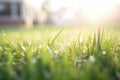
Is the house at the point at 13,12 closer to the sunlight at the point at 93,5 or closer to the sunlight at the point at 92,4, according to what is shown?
the sunlight at the point at 93,5

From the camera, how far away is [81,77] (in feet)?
4.21

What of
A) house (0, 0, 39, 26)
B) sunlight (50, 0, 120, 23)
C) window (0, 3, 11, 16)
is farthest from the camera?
window (0, 3, 11, 16)

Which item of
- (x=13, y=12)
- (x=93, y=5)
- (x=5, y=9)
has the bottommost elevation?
(x=13, y=12)

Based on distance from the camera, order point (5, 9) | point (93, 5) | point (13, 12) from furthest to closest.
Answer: point (5, 9)
point (13, 12)
point (93, 5)

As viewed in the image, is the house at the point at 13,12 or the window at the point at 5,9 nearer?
the house at the point at 13,12

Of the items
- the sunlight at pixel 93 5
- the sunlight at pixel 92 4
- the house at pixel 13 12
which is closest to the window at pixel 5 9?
the house at pixel 13 12

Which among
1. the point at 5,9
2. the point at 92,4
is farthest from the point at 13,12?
the point at 92,4

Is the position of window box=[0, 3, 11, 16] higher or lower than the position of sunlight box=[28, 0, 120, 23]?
lower

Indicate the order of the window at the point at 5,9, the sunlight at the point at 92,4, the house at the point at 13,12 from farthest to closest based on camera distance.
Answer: the window at the point at 5,9, the house at the point at 13,12, the sunlight at the point at 92,4

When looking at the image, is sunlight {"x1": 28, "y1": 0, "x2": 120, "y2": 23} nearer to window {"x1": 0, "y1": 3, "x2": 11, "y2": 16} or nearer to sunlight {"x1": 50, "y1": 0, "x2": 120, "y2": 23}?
sunlight {"x1": 50, "y1": 0, "x2": 120, "y2": 23}

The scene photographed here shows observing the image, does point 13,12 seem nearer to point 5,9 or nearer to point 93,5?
point 5,9

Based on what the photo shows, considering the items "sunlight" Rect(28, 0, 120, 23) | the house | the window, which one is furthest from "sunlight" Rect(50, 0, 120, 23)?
the window

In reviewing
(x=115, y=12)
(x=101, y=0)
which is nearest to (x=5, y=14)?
(x=115, y=12)

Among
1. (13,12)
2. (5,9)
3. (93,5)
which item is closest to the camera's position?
(93,5)
